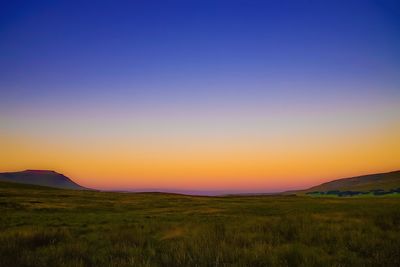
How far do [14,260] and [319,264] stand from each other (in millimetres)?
7138

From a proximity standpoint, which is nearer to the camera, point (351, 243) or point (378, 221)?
point (351, 243)

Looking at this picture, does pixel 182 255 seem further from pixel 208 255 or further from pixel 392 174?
pixel 392 174

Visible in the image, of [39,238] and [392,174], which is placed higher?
[392,174]

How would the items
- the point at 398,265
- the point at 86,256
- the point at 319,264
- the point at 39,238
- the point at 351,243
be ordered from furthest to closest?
the point at 39,238, the point at 351,243, the point at 86,256, the point at 319,264, the point at 398,265

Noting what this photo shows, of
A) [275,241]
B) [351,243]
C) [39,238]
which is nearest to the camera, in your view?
[351,243]

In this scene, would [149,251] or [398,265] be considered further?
[149,251]

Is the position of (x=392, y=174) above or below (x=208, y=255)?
above

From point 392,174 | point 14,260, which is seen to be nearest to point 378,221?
point 14,260

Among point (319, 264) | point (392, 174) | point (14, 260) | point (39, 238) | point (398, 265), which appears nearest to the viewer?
point (398, 265)

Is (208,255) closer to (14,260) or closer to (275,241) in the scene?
(275,241)

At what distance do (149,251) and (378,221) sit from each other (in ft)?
41.2

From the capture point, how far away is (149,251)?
9.98 m

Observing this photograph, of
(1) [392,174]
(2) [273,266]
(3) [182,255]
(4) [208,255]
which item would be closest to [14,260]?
(3) [182,255]

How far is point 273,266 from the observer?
778 centimetres
